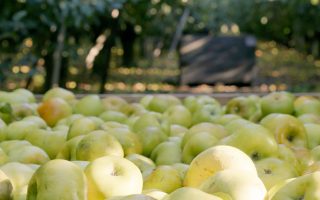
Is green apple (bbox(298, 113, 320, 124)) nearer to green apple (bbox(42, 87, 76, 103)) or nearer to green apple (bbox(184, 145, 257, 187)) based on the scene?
green apple (bbox(184, 145, 257, 187))

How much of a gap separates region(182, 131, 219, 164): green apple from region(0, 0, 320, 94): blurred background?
13.4 feet

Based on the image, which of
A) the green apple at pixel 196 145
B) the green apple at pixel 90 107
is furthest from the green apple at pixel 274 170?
the green apple at pixel 90 107

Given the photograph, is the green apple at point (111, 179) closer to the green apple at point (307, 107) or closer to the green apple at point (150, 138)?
the green apple at point (150, 138)

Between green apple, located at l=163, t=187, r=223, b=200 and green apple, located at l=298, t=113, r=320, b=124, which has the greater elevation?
green apple, located at l=163, t=187, r=223, b=200

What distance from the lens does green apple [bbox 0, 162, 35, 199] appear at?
1403 mm

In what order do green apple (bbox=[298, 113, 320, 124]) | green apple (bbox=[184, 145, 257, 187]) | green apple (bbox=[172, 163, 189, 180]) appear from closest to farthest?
1. green apple (bbox=[184, 145, 257, 187])
2. green apple (bbox=[172, 163, 189, 180])
3. green apple (bbox=[298, 113, 320, 124])

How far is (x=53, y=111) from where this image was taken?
288cm

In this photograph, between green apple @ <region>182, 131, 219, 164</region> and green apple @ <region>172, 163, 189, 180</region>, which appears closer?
green apple @ <region>172, 163, 189, 180</region>

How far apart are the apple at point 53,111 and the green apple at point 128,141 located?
77 centimetres

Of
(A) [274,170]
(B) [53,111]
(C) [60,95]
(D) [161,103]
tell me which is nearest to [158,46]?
(C) [60,95]

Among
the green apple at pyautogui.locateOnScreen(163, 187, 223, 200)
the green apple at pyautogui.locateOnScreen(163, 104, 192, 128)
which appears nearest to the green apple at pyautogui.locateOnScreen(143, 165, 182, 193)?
the green apple at pyautogui.locateOnScreen(163, 187, 223, 200)

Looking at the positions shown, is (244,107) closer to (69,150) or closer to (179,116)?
(179,116)

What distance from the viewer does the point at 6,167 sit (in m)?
1.56

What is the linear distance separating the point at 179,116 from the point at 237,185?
165 centimetres
